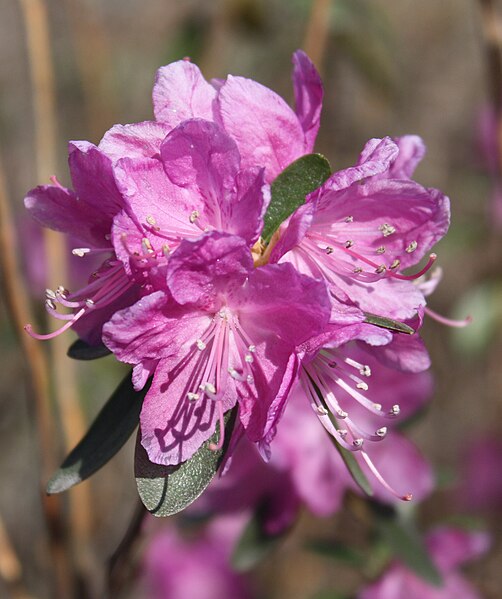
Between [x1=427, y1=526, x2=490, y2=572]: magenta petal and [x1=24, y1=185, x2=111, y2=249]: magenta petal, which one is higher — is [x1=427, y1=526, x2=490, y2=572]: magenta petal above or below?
below

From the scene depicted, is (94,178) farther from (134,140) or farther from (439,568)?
(439,568)

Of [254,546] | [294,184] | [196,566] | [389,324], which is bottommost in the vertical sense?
[196,566]

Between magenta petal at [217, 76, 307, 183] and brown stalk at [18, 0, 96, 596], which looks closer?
magenta petal at [217, 76, 307, 183]

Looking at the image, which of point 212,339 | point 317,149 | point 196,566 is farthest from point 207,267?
point 317,149

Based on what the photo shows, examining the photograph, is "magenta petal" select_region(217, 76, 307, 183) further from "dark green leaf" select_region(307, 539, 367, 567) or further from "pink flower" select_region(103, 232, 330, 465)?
"dark green leaf" select_region(307, 539, 367, 567)

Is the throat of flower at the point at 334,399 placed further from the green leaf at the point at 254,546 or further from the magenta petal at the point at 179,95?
the green leaf at the point at 254,546

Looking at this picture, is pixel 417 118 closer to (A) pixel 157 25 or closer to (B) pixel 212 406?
(A) pixel 157 25

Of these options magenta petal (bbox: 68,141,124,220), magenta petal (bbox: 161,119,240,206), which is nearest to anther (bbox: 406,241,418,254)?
magenta petal (bbox: 161,119,240,206)
